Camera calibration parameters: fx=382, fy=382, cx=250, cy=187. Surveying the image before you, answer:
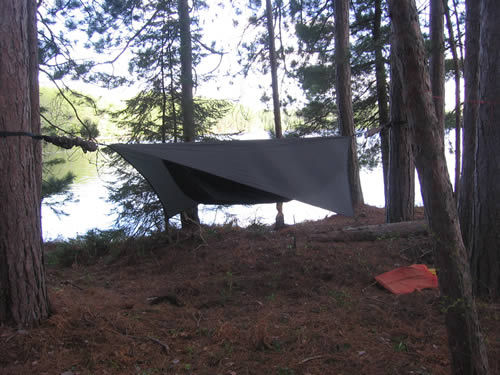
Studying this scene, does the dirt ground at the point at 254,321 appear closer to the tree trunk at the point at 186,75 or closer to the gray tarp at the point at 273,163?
the gray tarp at the point at 273,163

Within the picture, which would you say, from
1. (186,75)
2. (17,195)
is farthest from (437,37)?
(17,195)

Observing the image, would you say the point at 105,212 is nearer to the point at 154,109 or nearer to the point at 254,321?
the point at 154,109

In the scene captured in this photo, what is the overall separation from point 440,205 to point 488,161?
45.5 inches

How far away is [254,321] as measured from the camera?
98.0 inches

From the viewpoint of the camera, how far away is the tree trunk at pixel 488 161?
2453 mm

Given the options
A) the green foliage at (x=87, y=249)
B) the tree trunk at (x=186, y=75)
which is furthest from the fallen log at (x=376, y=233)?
the green foliage at (x=87, y=249)

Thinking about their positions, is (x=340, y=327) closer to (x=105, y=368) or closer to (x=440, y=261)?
(x=440, y=261)

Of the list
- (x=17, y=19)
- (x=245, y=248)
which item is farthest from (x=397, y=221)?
(x=17, y=19)

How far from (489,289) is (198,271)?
243 centimetres

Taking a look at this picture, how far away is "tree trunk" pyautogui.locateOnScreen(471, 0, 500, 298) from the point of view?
2.45m

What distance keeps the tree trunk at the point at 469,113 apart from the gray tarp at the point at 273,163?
0.88 metres

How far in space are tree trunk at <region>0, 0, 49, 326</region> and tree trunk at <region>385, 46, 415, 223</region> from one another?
135 inches

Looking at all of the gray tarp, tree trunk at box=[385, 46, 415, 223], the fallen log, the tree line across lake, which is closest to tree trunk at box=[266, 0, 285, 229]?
the tree line across lake

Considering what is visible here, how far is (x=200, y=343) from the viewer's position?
2.23 metres
